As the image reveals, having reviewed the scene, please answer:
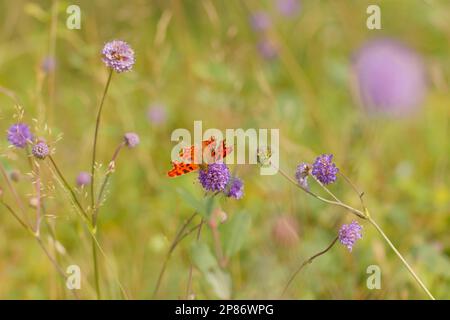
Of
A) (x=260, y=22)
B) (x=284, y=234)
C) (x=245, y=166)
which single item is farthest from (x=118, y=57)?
(x=260, y=22)

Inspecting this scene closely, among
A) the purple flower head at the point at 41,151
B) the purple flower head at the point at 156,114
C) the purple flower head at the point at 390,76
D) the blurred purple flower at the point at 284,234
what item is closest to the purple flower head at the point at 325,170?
the purple flower head at the point at 41,151

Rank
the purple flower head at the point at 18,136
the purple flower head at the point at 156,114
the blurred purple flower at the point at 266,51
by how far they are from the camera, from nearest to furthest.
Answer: the purple flower head at the point at 18,136, the purple flower head at the point at 156,114, the blurred purple flower at the point at 266,51

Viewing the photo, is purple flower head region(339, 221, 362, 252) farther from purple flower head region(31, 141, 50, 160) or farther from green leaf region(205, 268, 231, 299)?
purple flower head region(31, 141, 50, 160)

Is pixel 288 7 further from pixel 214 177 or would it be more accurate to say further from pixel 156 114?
pixel 214 177

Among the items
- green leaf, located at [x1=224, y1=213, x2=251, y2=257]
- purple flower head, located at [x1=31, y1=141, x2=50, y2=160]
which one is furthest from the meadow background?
purple flower head, located at [x1=31, y1=141, x2=50, y2=160]

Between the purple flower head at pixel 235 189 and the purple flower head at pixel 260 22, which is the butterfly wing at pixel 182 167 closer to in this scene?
the purple flower head at pixel 235 189
